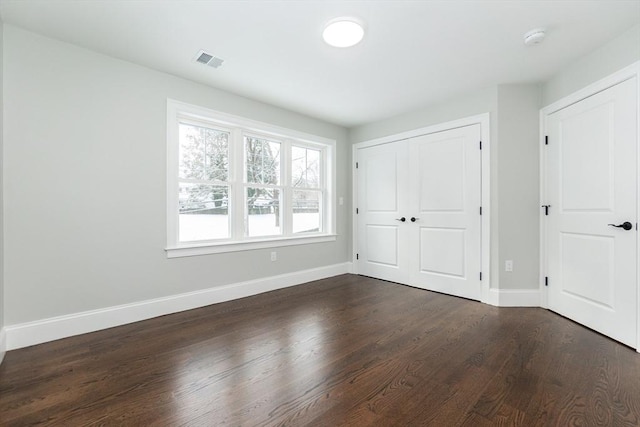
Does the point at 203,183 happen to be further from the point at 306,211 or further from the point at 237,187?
the point at 306,211

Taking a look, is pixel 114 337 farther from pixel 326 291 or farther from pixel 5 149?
pixel 326 291

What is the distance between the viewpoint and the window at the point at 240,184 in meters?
3.10

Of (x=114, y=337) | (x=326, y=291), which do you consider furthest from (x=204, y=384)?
(x=326, y=291)

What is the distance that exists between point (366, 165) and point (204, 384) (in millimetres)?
3667

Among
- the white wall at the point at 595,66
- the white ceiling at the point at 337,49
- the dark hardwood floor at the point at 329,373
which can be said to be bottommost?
the dark hardwood floor at the point at 329,373

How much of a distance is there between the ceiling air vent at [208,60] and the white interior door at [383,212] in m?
2.54

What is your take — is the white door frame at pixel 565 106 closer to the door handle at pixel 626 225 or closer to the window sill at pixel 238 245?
the door handle at pixel 626 225

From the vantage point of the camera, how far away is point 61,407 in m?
1.52

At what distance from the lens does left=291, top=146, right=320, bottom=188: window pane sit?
4.24m

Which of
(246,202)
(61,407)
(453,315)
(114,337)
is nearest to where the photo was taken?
(61,407)

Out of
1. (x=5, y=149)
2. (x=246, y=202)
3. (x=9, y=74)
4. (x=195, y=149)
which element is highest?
(x=9, y=74)

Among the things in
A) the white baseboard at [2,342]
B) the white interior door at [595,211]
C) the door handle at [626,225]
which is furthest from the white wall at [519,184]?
the white baseboard at [2,342]

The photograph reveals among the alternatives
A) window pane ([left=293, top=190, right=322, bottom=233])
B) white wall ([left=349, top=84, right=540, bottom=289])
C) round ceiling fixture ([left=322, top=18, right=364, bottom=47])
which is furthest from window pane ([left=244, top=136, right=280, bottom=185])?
white wall ([left=349, top=84, right=540, bottom=289])

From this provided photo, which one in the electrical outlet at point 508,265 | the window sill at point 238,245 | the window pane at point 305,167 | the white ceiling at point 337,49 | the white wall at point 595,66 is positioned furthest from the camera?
the window pane at point 305,167
